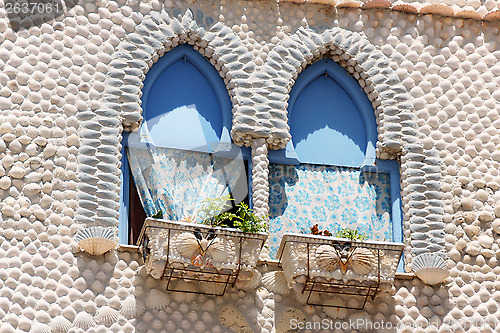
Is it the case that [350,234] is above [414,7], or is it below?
below

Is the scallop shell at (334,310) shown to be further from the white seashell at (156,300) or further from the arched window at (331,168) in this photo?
the white seashell at (156,300)

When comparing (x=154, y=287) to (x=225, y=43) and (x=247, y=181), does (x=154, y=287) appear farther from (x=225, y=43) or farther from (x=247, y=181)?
(x=225, y=43)

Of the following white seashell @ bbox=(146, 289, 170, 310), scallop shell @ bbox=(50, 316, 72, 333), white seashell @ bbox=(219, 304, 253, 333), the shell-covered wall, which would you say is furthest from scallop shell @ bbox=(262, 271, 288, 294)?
scallop shell @ bbox=(50, 316, 72, 333)

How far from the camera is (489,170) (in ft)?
41.4

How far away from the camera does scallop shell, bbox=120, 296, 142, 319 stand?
1132cm

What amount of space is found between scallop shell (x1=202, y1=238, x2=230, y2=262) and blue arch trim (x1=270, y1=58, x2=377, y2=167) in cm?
168

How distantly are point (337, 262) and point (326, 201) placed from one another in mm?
991

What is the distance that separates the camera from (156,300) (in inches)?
449

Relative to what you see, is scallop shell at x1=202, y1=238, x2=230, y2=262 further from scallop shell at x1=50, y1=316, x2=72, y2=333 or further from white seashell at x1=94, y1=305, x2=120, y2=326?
scallop shell at x1=50, y1=316, x2=72, y2=333

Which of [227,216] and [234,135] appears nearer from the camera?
[227,216]

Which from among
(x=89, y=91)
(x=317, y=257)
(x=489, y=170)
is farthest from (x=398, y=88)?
(x=89, y=91)

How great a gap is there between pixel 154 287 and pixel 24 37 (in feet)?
9.08

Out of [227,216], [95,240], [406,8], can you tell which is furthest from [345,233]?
[406,8]

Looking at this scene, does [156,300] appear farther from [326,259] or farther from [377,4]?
[377,4]
